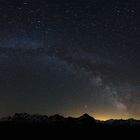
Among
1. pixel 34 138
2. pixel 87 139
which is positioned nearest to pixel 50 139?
pixel 34 138

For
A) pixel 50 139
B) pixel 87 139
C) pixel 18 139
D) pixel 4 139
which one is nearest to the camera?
pixel 4 139

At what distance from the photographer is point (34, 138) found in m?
73.4

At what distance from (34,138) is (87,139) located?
44.9ft

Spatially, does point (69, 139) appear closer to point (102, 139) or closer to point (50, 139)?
point (50, 139)

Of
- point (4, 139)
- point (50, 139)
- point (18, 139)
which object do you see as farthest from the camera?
point (50, 139)

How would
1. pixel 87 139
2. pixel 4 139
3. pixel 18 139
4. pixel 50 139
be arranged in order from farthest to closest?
pixel 87 139
pixel 50 139
pixel 18 139
pixel 4 139

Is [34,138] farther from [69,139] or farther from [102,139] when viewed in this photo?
[102,139]

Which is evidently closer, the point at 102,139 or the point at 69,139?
the point at 69,139

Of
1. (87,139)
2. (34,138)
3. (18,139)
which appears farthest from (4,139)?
(87,139)

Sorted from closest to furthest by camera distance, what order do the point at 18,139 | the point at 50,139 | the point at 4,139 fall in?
the point at 4,139, the point at 18,139, the point at 50,139

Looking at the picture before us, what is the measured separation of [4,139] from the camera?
6153cm

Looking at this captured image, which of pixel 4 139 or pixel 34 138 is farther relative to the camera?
pixel 34 138

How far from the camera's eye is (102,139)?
79.3m

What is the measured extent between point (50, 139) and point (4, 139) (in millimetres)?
13460
